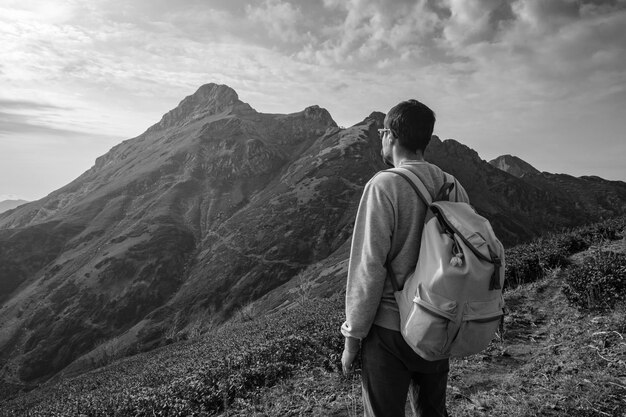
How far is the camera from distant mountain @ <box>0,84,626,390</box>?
102 meters

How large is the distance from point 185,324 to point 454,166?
14915 centimetres

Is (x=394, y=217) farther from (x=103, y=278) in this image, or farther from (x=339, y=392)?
(x=103, y=278)

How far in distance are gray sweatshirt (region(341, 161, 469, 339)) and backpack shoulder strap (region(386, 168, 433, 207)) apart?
0.03 meters

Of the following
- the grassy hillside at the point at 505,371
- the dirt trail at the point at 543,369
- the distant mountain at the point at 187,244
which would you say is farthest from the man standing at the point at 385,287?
the distant mountain at the point at 187,244

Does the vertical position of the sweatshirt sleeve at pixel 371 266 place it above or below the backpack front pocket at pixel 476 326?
above

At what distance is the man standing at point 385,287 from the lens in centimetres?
277

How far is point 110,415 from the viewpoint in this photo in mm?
8453

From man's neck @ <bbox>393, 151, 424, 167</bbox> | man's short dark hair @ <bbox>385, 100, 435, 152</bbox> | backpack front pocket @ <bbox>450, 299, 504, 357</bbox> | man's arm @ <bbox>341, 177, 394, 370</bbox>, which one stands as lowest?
backpack front pocket @ <bbox>450, 299, 504, 357</bbox>

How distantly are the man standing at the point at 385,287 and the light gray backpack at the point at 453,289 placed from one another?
136 mm

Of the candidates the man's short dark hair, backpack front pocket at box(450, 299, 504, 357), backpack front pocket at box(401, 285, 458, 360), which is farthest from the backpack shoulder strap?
backpack front pocket at box(450, 299, 504, 357)

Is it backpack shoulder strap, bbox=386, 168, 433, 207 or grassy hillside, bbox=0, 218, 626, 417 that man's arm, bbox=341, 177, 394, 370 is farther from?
grassy hillside, bbox=0, 218, 626, 417

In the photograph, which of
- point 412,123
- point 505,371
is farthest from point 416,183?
point 505,371

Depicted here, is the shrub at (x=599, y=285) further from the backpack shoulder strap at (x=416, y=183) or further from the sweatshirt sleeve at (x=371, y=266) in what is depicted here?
the sweatshirt sleeve at (x=371, y=266)

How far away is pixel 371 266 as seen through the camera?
2.78 m
